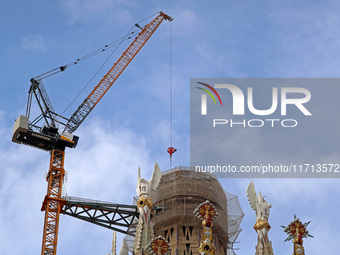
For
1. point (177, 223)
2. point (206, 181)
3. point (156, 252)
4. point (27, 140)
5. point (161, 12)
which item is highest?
point (161, 12)

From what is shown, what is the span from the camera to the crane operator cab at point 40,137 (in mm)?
142750

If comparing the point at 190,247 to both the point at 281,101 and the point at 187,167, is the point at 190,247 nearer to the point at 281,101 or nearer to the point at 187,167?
the point at 187,167

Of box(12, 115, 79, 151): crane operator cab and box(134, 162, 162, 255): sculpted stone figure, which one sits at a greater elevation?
box(12, 115, 79, 151): crane operator cab

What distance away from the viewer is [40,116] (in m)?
151

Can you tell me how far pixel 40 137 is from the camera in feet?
472

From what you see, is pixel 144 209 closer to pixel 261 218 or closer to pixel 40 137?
pixel 261 218

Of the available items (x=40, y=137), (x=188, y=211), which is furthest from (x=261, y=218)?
(x=40, y=137)

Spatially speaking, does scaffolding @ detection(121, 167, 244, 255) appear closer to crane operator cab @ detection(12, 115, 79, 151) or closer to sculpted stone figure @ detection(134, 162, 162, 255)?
sculpted stone figure @ detection(134, 162, 162, 255)

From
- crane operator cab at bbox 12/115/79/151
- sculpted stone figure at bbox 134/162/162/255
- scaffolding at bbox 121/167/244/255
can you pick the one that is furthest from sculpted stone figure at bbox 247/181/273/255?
crane operator cab at bbox 12/115/79/151

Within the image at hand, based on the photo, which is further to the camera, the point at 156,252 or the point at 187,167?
the point at 187,167

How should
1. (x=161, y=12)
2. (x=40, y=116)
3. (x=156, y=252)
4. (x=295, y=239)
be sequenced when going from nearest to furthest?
(x=156, y=252) < (x=295, y=239) < (x=40, y=116) < (x=161, y=12)

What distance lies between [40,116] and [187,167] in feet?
157

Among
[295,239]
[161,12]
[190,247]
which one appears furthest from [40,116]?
[295,239]

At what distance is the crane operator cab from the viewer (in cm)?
14275
